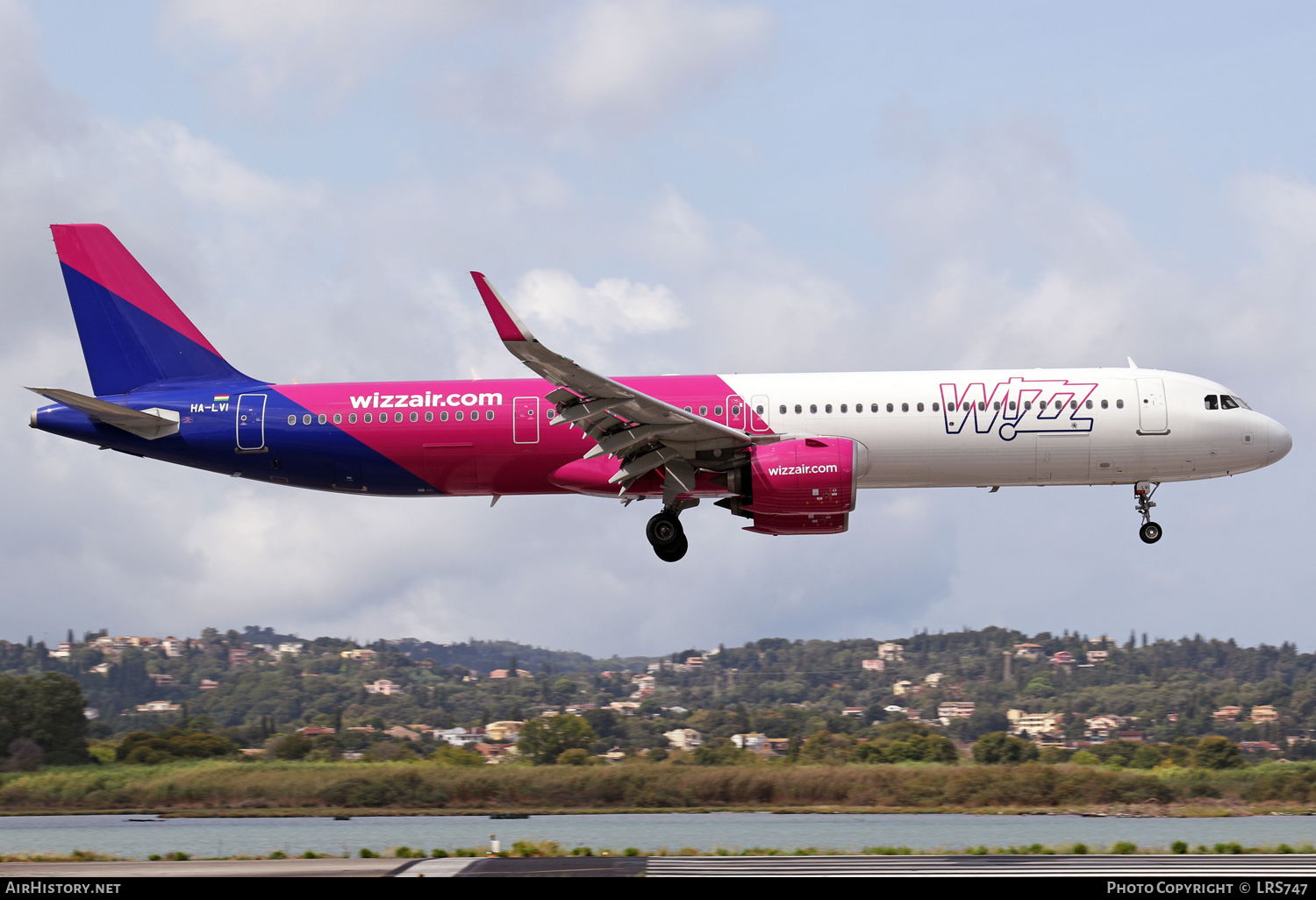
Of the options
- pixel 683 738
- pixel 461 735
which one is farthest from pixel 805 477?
pixel 461 735

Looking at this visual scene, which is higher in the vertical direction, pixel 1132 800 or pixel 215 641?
pixel 215 641

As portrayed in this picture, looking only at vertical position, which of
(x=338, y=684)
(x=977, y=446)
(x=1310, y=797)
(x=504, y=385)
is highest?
(x=504, y=385)

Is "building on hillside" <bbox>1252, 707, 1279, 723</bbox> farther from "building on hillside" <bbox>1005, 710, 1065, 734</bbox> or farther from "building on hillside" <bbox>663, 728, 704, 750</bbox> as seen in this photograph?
"building on hillside" <bbox>663, 728, 704, 750</bbox>

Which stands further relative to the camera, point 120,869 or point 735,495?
point 735,495

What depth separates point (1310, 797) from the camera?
46.7 m

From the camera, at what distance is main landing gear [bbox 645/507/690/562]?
31891 mm

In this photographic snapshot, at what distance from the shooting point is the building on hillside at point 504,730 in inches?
1971

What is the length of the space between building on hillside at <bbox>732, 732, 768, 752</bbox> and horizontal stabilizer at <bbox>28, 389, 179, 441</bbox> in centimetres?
2430

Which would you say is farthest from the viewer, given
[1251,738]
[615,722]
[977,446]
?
[1251,738]

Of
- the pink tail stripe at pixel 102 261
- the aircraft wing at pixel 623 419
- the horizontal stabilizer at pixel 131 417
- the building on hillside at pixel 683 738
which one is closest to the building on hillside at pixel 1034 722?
the building on hillside at pixel 683 738

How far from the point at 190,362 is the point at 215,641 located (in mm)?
40795

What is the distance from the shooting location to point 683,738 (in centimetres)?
5394

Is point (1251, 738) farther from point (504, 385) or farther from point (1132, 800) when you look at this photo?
point (504, 385)
